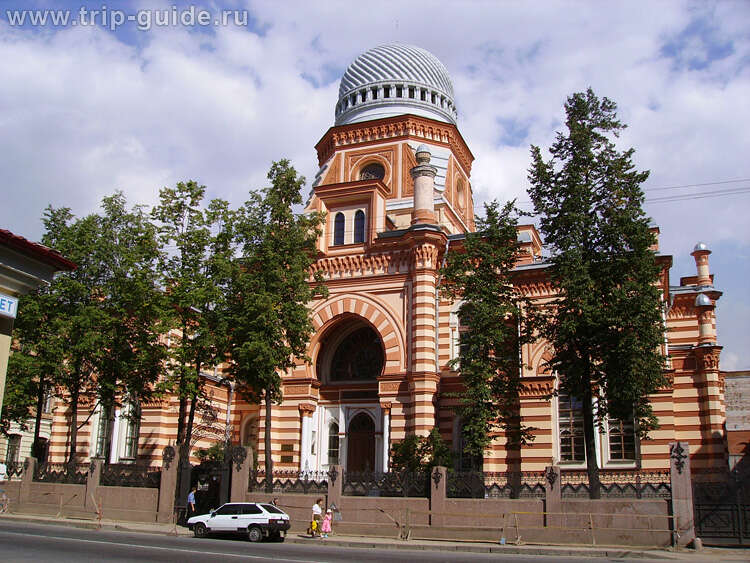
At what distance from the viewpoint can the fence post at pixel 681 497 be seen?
21.7 meters

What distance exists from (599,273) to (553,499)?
818 cm

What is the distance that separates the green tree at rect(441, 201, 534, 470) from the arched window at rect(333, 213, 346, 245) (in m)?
9.41

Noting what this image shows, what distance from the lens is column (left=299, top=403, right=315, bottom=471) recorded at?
35369 mm

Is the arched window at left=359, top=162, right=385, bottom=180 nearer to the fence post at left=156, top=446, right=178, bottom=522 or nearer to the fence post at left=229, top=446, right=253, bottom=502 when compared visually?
the fence post at left=229, top=446, right=253, bottom=502

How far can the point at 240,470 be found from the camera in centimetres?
2817

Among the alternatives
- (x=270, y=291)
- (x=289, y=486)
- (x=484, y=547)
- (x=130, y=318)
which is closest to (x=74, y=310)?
(x=130, y=318)

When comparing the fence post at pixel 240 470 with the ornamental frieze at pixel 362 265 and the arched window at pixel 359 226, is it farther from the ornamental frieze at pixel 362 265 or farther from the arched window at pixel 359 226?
the arched window at pixel 359 226

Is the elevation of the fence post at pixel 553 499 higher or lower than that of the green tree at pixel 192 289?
lower

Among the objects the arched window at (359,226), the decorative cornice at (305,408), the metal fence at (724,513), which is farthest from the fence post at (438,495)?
the arched window at (359,226)

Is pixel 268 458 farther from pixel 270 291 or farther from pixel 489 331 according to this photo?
pixel 489 331

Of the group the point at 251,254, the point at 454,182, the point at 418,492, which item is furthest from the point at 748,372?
the point at 251,254

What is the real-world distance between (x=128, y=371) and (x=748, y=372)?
3733 cm

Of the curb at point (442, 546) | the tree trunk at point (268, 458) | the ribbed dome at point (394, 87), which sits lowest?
the curb at point (442, 546)

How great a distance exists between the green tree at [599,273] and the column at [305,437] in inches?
540
